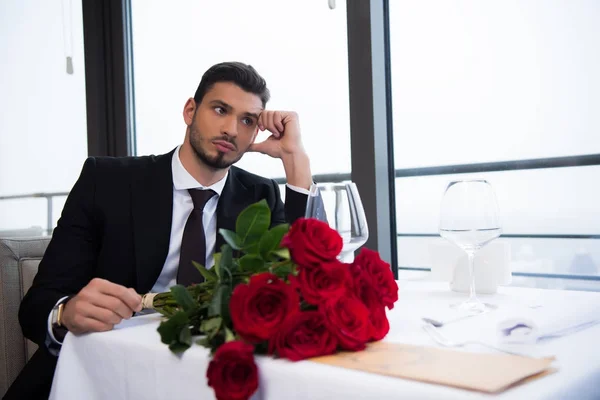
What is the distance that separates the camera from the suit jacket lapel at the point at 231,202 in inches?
63.2

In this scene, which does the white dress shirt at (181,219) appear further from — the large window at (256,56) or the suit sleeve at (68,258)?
the large window at (256,56)

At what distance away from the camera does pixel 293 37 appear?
368cm

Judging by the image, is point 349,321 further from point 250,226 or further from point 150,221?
point 150,221

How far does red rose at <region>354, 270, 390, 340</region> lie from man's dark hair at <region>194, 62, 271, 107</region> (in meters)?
1.15

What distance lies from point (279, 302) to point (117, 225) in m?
0.98

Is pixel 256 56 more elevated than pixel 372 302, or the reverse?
pixel 256 56

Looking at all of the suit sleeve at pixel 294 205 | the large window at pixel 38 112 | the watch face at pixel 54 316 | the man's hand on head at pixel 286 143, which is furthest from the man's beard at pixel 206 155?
the large window at pixel 38 112

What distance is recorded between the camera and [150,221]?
1511 millimetres

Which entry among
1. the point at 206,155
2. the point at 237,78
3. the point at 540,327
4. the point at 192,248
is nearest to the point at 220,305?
the point at 540,327

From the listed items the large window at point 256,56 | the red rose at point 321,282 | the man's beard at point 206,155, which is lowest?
the red rose at point 321,282

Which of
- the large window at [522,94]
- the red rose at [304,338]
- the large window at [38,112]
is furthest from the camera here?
the large window at [522,94]

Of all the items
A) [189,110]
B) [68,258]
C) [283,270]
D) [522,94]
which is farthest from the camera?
[522,94]

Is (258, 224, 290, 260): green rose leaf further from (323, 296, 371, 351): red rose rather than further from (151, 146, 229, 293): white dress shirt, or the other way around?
(151, 146, 229, 293): white dress shirt

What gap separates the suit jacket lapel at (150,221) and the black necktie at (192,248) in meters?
0.05
